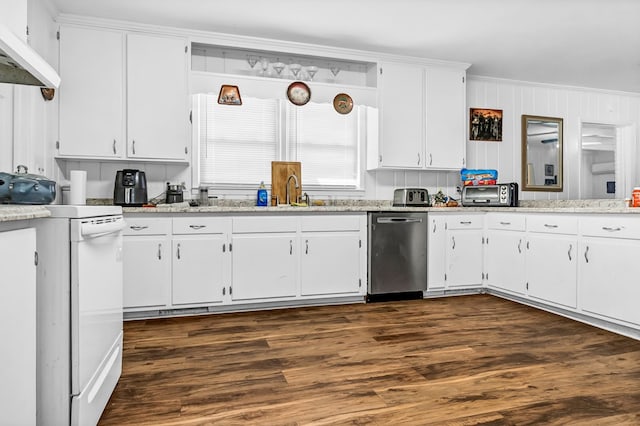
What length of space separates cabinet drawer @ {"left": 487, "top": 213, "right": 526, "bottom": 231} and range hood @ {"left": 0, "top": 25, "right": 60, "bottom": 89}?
3.64 m

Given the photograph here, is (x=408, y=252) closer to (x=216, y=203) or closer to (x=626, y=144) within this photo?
(x=216, y=203)

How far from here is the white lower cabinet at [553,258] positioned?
329 centimetres

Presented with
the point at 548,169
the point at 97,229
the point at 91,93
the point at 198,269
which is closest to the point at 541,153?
the point at 548,169

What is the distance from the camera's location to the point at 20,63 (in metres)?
1.35

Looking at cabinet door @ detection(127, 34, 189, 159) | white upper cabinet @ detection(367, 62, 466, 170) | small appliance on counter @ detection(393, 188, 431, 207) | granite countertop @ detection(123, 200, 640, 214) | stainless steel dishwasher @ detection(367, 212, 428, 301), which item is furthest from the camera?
white upper cabinet @ detection(367, 62, 466, 170)

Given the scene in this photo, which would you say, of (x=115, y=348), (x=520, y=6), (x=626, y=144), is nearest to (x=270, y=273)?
(x=115, y=348)

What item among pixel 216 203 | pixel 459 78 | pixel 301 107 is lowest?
pixel 216 203

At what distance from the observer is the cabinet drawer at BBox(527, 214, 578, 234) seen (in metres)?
3.30

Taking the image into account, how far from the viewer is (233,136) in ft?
13.6

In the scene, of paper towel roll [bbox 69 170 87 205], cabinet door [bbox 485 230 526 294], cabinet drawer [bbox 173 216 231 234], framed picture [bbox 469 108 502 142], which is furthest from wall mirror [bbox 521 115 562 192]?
paper towel roll [bbox 69 170 87 205]

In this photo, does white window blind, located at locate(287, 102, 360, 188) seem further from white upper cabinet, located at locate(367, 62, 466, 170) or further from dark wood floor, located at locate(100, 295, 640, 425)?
dark wood floor, located at locate(100, 295, 640, 425)

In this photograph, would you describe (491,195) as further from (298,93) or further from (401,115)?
(298,93)

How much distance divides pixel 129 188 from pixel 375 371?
2505 mm

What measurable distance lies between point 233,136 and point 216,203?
694 millimetres
